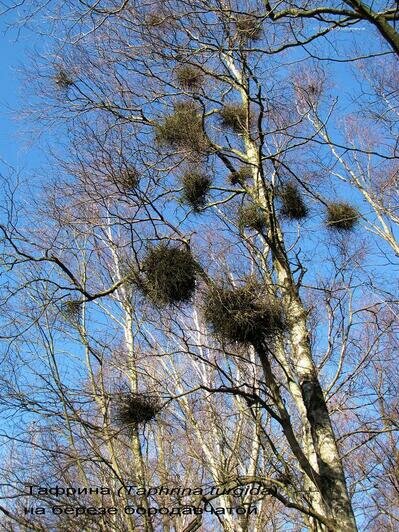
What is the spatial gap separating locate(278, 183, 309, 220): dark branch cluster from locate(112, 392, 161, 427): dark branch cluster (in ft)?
6.65

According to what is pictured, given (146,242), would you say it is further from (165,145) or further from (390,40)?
(390,40)

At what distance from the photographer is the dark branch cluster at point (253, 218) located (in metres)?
4.16

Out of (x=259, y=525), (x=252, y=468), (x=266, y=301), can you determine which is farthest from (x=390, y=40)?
(x=259, y=525)

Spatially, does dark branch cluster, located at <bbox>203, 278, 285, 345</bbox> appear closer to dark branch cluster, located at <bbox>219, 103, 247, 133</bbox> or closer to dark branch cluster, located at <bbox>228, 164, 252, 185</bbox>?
dark branch cluster, located at <bbox>228, 164, 252, 185</bbox>

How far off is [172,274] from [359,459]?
5.35 m

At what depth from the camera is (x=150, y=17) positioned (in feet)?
13.1

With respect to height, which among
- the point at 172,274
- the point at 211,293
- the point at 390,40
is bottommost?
the point at 211,293

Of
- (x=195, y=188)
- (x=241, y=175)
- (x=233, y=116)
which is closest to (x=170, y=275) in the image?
(x=195, y=188)

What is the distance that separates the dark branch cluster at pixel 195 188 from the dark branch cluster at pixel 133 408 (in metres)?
1.66

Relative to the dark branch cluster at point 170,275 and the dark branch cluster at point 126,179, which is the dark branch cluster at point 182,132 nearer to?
the dark branch cluster at point 126,179

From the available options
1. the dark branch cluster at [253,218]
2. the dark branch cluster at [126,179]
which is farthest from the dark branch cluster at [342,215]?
the dark branch cluster at [126,179]

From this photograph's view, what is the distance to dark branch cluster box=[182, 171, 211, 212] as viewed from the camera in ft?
13.6

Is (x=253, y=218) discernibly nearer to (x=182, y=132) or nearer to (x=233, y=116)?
(x=182, y=132)

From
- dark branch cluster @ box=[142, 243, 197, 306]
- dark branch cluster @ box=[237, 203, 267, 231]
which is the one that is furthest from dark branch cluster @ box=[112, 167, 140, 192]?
dark branch cluster @ box=[237, 203, 267, 231]
